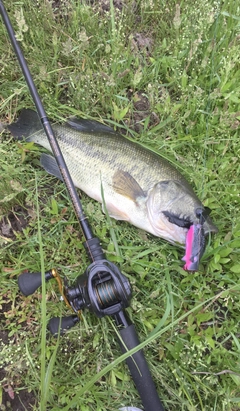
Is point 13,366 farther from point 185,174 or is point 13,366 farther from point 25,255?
point 185,174

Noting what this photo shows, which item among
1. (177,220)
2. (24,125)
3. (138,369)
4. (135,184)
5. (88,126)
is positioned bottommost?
(138,369)

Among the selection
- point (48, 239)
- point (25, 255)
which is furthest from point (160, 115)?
point (25, 255)

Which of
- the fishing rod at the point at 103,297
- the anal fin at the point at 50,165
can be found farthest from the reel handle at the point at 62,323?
the anal fin at the point at 50,165

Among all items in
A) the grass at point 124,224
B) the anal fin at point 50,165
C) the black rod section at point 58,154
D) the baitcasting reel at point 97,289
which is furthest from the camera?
the anal fin at point 50,165

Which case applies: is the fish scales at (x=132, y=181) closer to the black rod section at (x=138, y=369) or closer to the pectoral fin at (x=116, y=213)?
the pectoral fin at (x=116, y=213)

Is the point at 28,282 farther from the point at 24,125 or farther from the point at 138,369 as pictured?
the point at 24,125

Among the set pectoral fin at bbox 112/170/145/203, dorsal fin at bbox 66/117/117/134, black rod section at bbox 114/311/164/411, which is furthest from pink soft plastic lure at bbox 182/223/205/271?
dorsal fin at bbox 66/117/117/134

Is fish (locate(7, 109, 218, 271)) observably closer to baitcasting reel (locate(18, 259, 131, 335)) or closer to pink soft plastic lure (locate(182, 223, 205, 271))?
pink soft plastic lure (locate(182, 223, 205, 271))

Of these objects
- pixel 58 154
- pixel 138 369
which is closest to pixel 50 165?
pixel 58 154

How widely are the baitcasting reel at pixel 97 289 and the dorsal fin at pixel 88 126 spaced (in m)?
1.18

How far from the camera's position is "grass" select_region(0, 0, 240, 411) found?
2.63 meters

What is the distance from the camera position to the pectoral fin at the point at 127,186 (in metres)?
2.75

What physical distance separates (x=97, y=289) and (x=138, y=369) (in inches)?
24.7

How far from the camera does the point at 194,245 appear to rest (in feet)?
8.45
